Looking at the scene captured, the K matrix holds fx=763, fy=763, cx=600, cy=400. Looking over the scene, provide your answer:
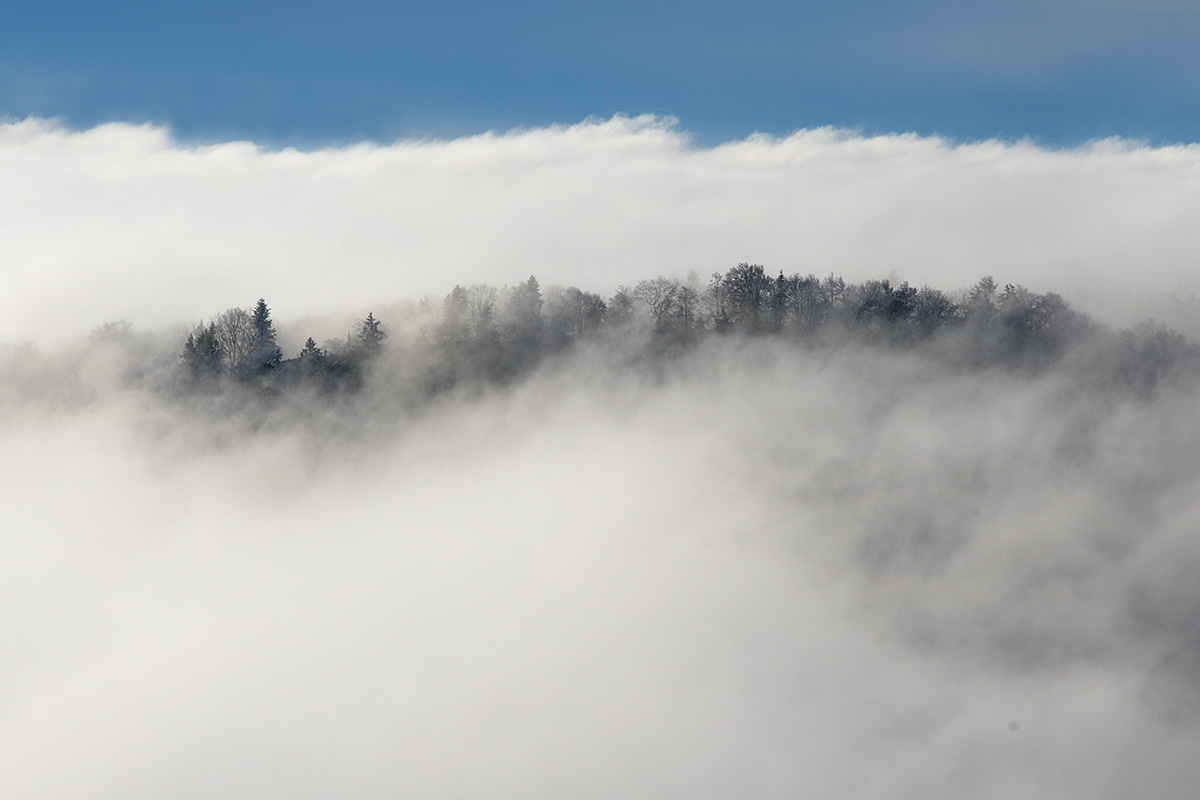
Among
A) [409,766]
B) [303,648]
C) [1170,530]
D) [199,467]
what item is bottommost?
[409,766]

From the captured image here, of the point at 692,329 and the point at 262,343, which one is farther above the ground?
the point at 262,343

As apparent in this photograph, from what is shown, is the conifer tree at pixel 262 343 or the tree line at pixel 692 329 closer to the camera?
the tree line at pixel 692 329

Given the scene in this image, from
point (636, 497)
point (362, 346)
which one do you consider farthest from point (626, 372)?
point (362, 346)

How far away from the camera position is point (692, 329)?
3922 inches

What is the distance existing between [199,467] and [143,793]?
41.2m

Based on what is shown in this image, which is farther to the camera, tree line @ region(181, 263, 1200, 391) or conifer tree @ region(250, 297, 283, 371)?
conifer tree @ region(250, 297, 283, 371)

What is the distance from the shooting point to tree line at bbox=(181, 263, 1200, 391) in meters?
92.4

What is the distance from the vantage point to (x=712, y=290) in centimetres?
9844

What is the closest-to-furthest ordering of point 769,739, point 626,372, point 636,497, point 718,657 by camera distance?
point 769,739 → point 718,657 → point 626,372 → point 636,497

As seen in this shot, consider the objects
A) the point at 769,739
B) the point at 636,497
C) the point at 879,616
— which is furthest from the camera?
the point at 636,497

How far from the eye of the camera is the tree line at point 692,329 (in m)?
92.4

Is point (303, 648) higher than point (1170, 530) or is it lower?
lower

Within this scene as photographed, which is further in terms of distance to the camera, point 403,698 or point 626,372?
point 626,372

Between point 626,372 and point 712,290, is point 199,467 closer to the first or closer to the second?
point 626,372
